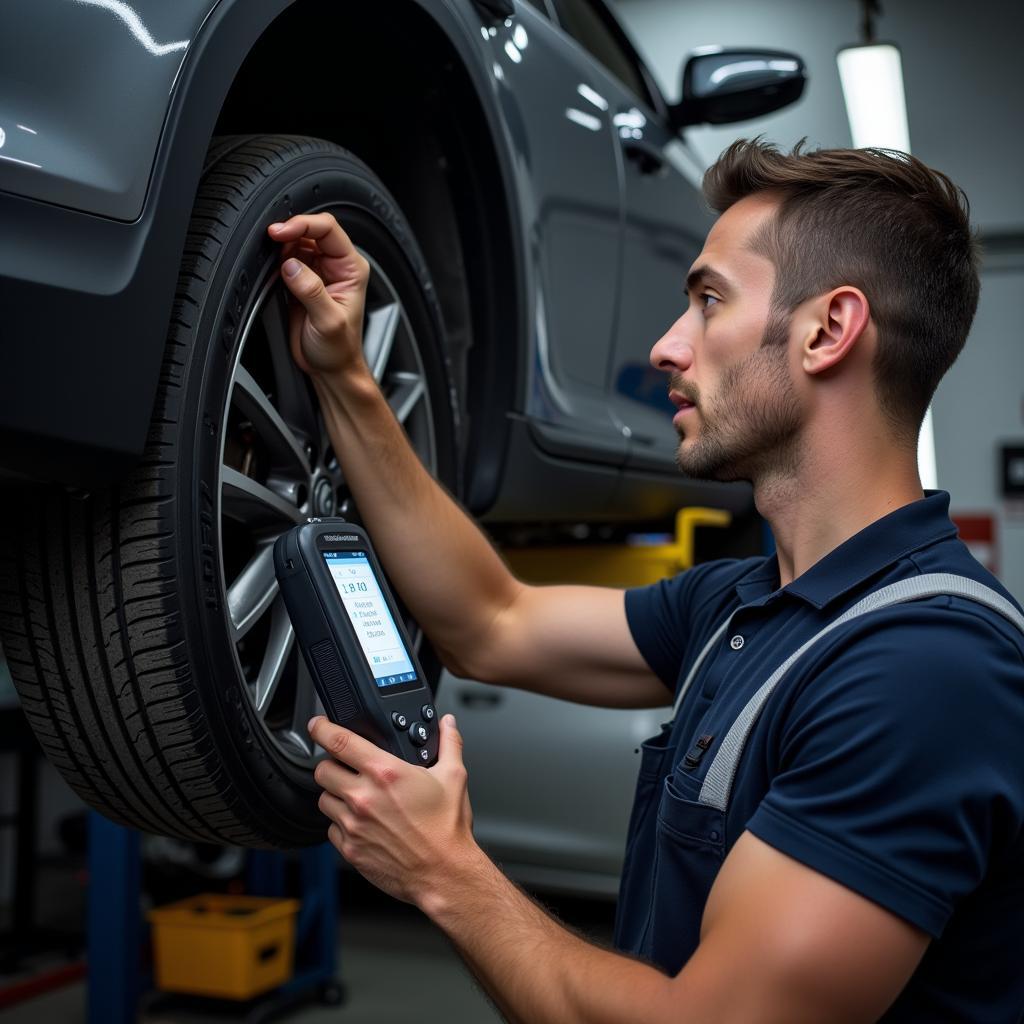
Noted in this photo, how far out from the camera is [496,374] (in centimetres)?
147

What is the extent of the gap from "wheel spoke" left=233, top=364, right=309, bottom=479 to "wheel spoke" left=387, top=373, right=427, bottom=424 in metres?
0.16

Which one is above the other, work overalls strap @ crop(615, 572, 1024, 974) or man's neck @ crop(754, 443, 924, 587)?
man's neck @ crop(754, 443, 924, 587)

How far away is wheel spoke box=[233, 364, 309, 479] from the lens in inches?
39.2

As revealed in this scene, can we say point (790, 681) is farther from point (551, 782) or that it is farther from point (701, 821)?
point (551, 782)

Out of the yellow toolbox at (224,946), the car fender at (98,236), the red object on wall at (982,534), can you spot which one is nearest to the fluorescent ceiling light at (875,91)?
the red object on wall at (982,534)

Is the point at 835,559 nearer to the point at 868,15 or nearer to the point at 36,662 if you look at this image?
the point at 36,662

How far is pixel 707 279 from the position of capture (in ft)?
3.95

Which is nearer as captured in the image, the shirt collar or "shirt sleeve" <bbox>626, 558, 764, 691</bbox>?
the shirt collar

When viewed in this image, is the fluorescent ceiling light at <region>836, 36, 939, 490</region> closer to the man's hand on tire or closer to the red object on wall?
the red object on wall

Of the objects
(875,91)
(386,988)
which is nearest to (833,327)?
(386,988)

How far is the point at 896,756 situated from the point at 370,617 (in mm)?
445

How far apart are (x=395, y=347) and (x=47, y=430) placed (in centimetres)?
55

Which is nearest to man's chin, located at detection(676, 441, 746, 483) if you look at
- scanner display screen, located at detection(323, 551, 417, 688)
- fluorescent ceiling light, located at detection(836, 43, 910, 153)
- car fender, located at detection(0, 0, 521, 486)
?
scanner display screen, located at detection(323, 551, 417, 688)

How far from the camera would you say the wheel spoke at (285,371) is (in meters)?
1.10
